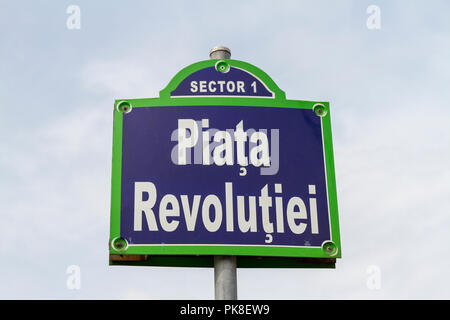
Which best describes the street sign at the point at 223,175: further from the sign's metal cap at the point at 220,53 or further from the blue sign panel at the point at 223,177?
the sign's metal cap at the point at 220,53

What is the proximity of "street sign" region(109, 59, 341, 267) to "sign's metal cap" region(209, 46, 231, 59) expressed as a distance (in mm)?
116

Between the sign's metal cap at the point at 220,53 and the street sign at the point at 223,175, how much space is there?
12 cm

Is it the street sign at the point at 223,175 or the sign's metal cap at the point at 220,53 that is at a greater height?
the sign's metal cap at the point at 220,53

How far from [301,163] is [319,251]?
85cm

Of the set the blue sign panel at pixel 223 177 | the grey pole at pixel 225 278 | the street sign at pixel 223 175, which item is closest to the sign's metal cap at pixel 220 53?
the street sign at pixel 223 175

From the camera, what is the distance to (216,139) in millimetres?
5801

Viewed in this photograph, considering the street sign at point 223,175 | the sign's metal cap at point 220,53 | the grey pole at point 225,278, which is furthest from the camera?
the sign's metal cap at point 220,53

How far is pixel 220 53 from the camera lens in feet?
20.5

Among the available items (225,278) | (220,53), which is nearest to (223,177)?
(225,278)

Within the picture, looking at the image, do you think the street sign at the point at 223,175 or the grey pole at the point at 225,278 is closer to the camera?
the grey pole at the point at 225,278

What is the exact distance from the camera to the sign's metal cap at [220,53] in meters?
6.26

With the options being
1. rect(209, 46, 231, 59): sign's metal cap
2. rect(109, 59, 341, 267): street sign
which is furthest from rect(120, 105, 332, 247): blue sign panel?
rect(209, 46, 231, 59): sign's metal cap
